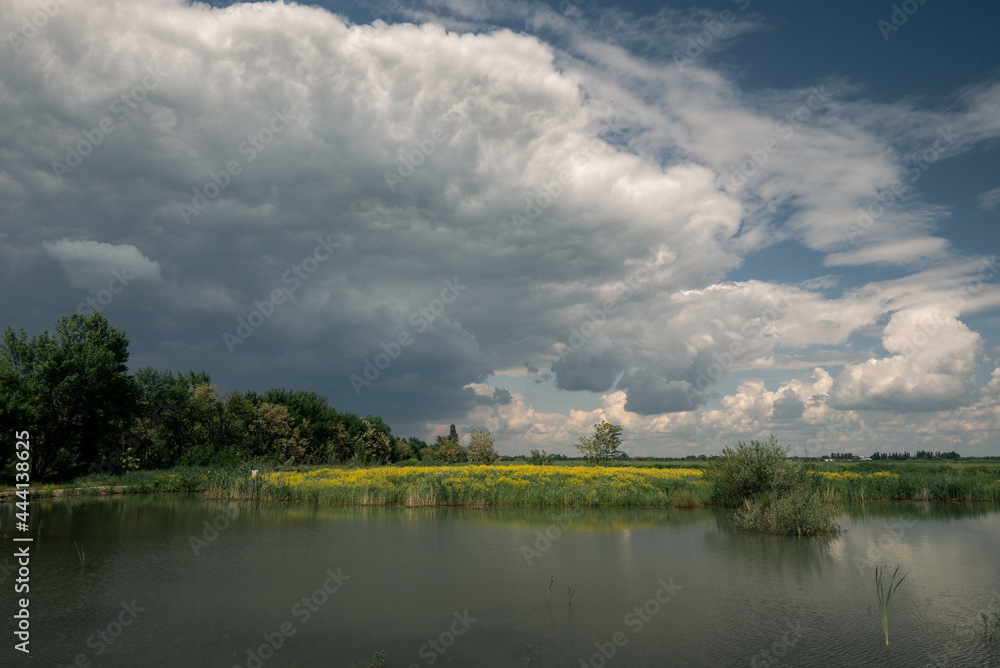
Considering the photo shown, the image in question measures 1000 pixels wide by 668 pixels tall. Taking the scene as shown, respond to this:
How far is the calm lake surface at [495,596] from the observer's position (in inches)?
364

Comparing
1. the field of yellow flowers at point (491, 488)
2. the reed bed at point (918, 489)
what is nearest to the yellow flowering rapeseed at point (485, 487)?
the field of yellow flowers at point (491, 488)

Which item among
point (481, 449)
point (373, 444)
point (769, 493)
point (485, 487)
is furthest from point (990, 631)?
point (373, 444)

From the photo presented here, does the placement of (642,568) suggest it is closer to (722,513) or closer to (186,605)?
(186,605)

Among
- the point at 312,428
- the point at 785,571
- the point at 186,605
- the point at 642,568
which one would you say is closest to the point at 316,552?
the point at 186,605

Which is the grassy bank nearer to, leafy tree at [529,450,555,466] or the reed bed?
the reed bed

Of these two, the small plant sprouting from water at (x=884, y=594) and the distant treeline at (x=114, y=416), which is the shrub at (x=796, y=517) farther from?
the distant treeline at (x=114, y=416)

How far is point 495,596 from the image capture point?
40.9 feet

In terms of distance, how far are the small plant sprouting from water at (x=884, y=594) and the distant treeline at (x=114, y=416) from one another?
46.8 m

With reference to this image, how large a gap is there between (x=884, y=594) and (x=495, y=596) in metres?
8.89

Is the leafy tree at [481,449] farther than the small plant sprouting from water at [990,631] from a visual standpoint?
Yes

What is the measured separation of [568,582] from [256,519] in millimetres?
16892

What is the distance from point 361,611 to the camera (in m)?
11.3

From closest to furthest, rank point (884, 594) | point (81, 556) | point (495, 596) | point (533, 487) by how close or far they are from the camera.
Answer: point (495, 596)
point (884, 594)
point (81, 556)
point (533, 487)

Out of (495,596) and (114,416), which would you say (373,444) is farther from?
(495,596)
